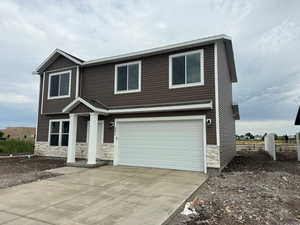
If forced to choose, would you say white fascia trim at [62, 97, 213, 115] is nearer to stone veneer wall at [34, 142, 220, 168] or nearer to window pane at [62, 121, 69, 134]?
stone veneer wall at [34, 142, 220, 168]

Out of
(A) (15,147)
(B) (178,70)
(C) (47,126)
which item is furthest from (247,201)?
(A) (15,147)

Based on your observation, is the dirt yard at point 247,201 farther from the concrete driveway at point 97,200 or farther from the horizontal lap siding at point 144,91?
the horizontal lap siding at point 144,91

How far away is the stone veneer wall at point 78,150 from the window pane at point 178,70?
4.87m

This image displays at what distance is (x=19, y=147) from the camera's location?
1638cm

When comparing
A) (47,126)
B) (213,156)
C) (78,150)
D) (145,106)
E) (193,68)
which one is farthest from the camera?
(47,126)

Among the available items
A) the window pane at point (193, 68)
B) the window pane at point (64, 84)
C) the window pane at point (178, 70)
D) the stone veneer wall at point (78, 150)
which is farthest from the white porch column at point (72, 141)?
the window pane at point (193, 68)

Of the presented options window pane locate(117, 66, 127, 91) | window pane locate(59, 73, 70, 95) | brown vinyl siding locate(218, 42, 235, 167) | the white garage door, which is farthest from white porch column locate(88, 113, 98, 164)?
brown vinyl siding locate(218, 42, 235, 167)

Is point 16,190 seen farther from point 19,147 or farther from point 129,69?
point 19,147

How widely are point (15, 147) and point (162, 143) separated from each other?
13342 millimetres

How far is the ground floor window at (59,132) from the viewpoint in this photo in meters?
12.4

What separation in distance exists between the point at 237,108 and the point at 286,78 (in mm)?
4858

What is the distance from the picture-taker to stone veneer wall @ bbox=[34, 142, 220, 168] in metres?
8.30

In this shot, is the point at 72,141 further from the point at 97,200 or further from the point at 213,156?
the point at 213,156

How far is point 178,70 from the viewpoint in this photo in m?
9.60
